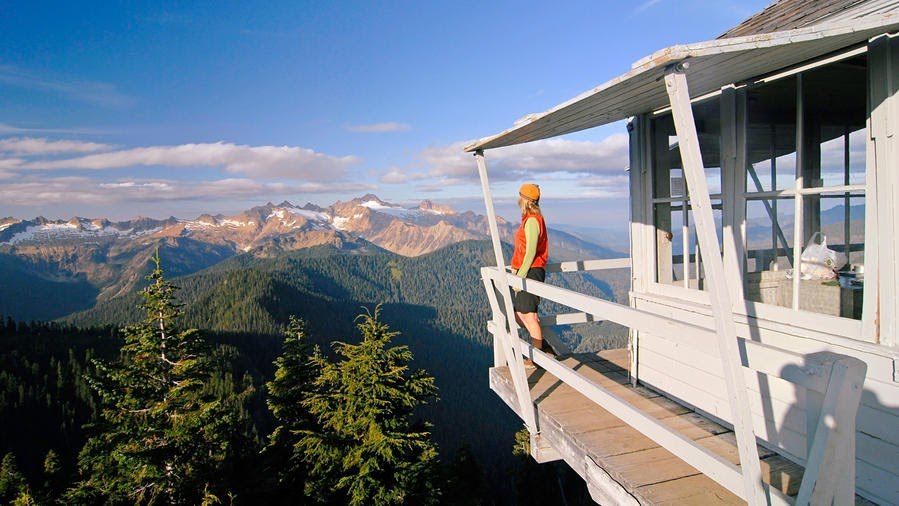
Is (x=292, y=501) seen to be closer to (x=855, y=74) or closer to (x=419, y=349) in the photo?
(x=855, y=74)

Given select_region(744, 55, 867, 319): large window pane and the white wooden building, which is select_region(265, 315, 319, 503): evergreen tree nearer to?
the white wooden building

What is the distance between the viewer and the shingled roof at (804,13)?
10.8 ft

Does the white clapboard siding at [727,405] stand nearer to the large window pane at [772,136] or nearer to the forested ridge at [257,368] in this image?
the large window pane at [772,136]

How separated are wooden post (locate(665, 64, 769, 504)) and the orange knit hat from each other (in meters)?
3.26

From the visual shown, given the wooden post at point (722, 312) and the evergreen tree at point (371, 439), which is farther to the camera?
the evergreen tree at point (371, 439)

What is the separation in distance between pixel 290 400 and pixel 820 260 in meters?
19.1

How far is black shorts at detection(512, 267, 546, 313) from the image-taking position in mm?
5758

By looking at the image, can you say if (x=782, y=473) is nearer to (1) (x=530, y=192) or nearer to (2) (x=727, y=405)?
(2) (x=727, y=405)

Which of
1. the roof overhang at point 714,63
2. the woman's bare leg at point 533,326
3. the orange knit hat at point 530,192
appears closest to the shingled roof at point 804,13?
the roof overhang at point 714,63

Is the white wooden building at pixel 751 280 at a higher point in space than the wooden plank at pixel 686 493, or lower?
higher

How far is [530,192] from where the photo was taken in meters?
5.77

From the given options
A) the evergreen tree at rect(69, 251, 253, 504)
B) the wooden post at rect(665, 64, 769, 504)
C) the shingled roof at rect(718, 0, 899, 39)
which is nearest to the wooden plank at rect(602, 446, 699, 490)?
the wooden post at rect(665, 64, 769, 504)

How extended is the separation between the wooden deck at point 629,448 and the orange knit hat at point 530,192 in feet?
7.21

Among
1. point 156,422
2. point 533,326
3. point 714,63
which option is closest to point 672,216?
point 533,326
